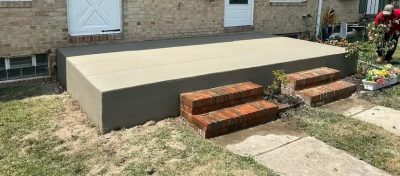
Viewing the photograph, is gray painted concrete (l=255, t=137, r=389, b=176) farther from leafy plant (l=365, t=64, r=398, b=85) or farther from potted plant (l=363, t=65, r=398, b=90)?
leafy plant (l=365, t=64, r=398, b=85)

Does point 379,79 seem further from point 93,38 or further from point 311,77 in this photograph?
point 93,38

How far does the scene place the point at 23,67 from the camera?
262 inches

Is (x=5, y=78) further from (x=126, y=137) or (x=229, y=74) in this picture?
(x=229, y=74)

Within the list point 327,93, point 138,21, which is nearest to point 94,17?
point 138,21

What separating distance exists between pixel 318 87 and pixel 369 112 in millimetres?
905

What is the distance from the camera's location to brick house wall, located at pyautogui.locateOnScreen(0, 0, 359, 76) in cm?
640

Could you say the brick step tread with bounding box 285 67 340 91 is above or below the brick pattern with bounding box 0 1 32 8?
below

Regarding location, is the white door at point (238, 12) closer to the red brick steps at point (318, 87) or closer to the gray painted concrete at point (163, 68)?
the gray painted concrete at point (163, 68)

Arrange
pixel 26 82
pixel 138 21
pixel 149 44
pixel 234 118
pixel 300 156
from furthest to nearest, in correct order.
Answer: pixel 138 21
pixel 149 44
pixel 26 82
pixel 234 118
pixel 300 156

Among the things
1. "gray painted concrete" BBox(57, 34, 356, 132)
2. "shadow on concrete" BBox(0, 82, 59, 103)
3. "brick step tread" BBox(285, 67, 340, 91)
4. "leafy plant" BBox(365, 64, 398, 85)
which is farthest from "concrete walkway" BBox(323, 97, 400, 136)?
"shadow on concrete" BBox(0, 82, 59, 103)

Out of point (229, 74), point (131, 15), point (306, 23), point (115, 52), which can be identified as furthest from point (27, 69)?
point (306, 23)

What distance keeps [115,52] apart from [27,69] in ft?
5.05

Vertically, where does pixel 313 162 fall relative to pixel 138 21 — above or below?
below

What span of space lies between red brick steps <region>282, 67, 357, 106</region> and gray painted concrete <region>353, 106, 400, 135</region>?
592mm
